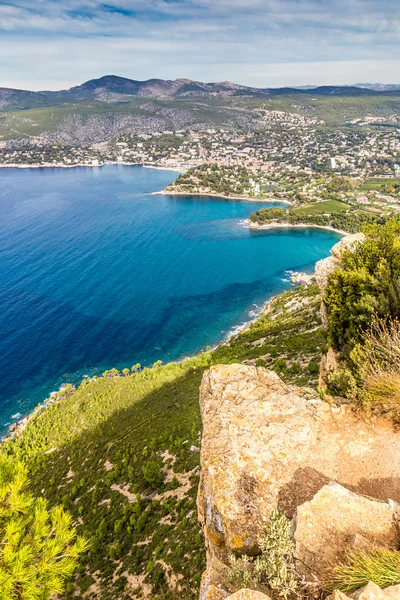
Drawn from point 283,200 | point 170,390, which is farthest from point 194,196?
point 170,390

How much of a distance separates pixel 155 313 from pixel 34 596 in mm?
56522

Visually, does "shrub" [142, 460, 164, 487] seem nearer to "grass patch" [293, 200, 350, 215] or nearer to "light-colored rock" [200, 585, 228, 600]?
"light-colored rock" [200, 585, 228, 600]

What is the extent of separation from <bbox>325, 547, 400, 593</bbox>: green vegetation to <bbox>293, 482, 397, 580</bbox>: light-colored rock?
0.34m

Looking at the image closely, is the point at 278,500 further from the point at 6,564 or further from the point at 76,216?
the point at 76,216

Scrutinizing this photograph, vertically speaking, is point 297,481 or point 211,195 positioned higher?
point 211,195

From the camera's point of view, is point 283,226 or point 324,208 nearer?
point 283,226

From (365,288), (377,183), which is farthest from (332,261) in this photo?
(377,183)

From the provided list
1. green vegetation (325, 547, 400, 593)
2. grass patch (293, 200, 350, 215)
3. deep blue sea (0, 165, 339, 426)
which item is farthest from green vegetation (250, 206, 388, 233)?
green vegetation (325, 547, 400, 593)

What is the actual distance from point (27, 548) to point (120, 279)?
235 feet

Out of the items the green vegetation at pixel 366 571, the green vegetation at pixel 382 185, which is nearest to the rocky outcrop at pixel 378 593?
the green vegetation at pixel 366 571

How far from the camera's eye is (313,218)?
11431cm

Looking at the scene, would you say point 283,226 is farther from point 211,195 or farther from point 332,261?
point 332,261

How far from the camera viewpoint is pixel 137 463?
19297mm

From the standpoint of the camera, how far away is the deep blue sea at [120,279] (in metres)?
50.7
